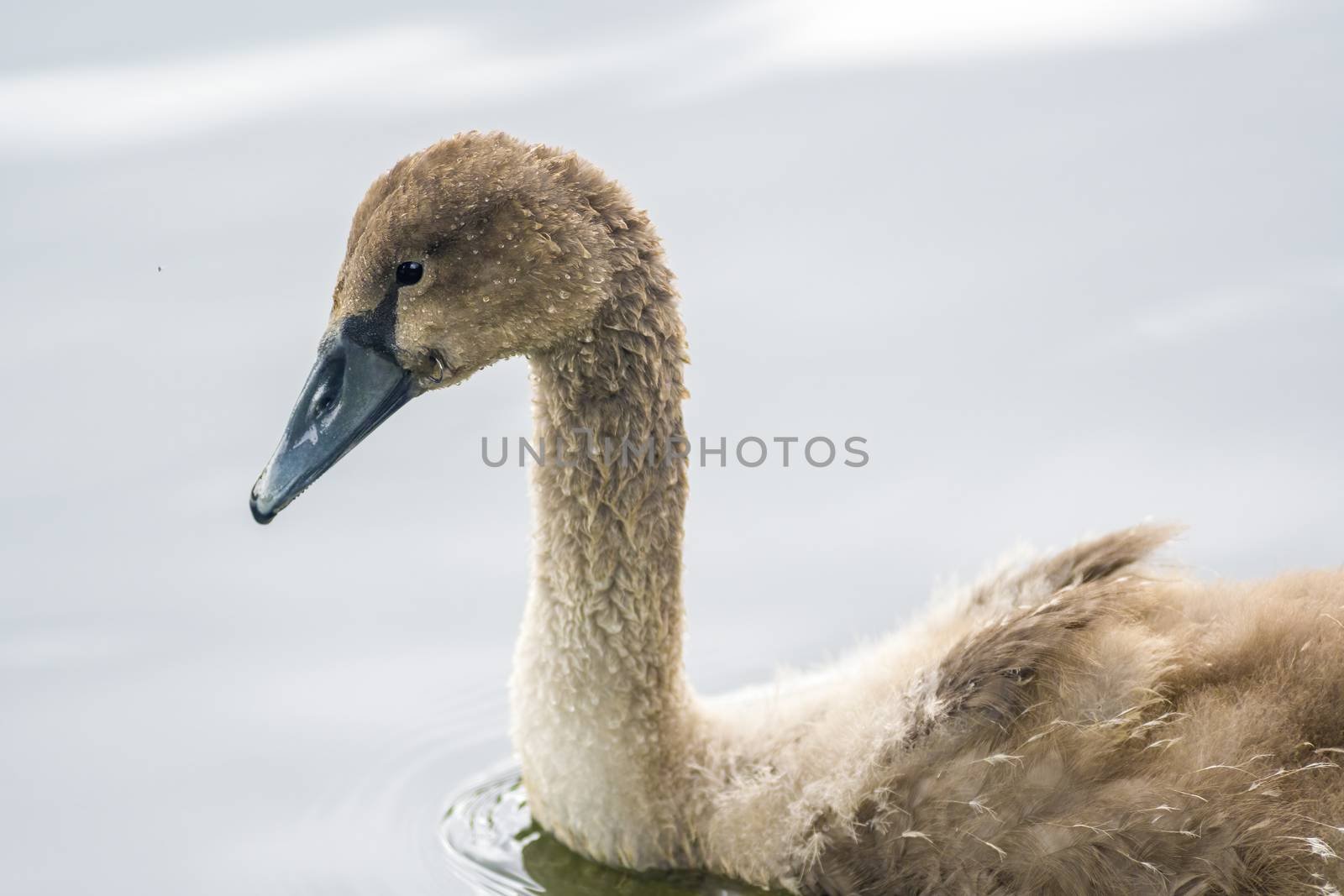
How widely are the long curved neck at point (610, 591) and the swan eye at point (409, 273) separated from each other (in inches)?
17.4

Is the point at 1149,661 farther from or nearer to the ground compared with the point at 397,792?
farther from the ground

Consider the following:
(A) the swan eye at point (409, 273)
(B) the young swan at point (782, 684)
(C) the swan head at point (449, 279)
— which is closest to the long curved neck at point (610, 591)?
(B) the young swan at point (782, 684)

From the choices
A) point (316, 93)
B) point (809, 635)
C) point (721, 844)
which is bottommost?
point (721, 844)

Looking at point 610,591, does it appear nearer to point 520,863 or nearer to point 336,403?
point 520,863

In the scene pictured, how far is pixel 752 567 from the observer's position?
6.96m

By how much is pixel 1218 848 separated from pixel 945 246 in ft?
13.0

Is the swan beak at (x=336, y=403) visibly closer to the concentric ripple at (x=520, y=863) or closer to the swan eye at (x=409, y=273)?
the swan eye at (x=409, y=273)

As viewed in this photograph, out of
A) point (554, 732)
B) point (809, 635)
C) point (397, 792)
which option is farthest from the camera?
point (809, 635)

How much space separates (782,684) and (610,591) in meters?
0.68

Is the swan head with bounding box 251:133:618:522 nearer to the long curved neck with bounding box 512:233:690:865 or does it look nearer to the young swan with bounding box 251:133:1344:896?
the young swan with bounding box 251:133:1344:896

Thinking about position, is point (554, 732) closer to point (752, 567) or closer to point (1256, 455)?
point (752, 567)

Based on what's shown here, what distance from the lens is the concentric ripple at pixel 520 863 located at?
5.48 meters

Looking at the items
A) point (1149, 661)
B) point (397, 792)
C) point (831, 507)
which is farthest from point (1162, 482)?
point (397, 792)

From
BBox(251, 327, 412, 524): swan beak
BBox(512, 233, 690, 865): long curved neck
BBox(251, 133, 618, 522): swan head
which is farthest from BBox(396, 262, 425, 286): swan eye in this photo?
BBox(512, 233, 690, 865): long curved neck
